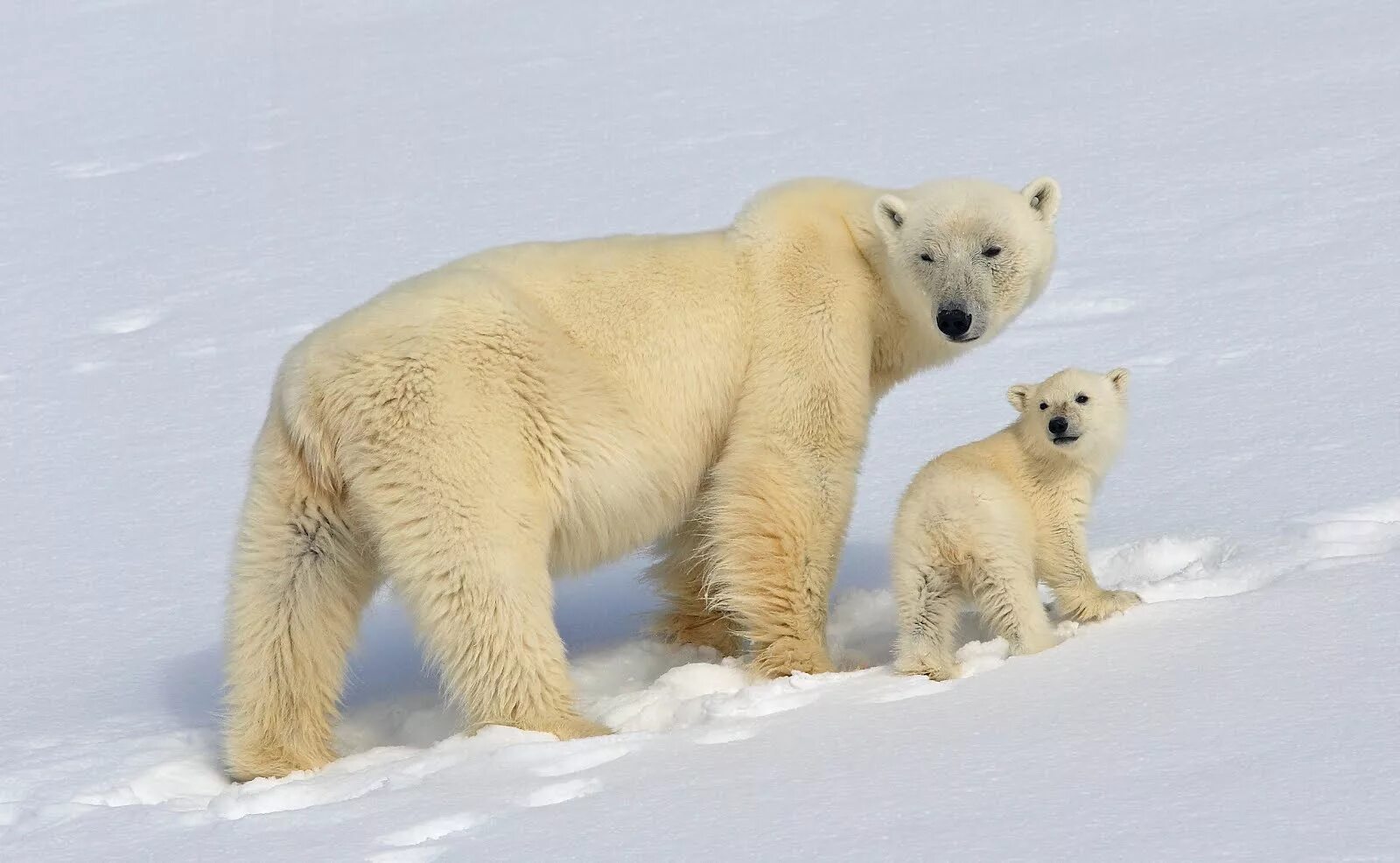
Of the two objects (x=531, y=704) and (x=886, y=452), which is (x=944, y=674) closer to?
(x=531, y=704)

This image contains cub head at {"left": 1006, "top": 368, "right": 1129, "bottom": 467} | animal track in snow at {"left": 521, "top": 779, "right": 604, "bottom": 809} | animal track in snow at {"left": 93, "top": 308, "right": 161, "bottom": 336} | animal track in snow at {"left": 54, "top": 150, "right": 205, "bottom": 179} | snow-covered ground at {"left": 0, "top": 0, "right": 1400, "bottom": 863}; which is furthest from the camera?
animal track in snow at {"left": 54, "top": 150, "right": 205, "bottom": 179}

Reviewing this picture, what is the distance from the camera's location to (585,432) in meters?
4.22

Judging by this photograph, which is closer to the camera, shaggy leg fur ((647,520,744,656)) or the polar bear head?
the polar bear head

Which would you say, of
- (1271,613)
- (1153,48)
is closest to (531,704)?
(1271,613)

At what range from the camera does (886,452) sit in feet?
19.4

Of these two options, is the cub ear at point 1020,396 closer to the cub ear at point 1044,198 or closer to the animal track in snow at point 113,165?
the cub ear at point 1044,198

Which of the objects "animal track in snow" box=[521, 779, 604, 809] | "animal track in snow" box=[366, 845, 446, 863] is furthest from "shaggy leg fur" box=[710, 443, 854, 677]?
"animal track in snow" box=[366, 845, 446, 863]

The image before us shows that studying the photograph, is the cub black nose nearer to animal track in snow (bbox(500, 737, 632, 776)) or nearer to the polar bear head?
the polar bear head

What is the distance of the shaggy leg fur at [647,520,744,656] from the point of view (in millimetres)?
4914

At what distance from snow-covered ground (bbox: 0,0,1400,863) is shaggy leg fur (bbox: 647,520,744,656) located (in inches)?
3.7

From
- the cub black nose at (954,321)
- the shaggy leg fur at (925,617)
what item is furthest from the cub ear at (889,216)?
the shaggy leg fur at (925,617)

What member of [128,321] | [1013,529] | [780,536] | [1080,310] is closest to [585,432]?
[780,536]

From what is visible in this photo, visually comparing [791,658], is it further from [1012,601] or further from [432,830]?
[432,830]

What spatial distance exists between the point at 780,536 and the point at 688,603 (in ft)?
2.04
